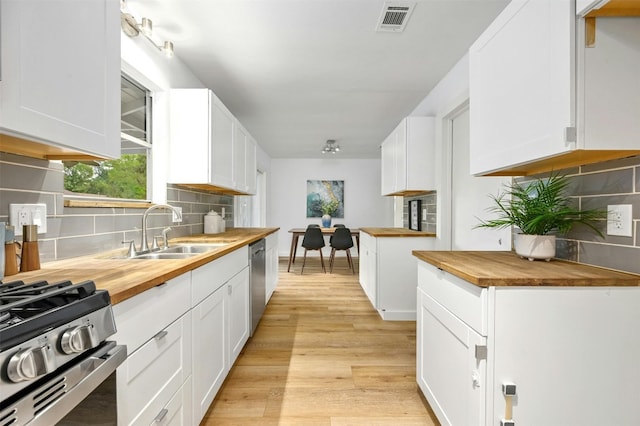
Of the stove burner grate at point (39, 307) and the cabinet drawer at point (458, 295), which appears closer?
the stove burner grate at point (39, 307)

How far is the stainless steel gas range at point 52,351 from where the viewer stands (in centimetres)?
52

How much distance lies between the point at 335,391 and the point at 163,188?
189cm

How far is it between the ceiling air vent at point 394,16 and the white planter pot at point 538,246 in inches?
59.3

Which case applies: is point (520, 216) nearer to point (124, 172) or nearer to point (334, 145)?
point (124, 172)

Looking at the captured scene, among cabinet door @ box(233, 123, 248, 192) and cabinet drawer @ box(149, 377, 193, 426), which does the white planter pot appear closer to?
cabinet drawer @ box(149, 377, 193, 426)

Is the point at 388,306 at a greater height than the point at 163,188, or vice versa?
the point at 163,188

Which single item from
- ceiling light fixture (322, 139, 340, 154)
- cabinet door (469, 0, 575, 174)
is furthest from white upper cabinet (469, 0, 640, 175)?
ceiling light fixture (322, 139, 340, 154)

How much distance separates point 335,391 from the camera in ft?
5.98

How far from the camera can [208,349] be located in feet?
5.03

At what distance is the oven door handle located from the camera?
1.88 ft

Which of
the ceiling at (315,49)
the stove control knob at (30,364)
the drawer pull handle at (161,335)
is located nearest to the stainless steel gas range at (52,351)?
the stove control knob at (30,364)

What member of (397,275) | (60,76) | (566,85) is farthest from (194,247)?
(566,85)

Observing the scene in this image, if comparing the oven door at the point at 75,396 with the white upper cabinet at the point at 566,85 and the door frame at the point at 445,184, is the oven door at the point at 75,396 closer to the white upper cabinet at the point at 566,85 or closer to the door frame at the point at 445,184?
the white upper cabinet at the point at 566,85

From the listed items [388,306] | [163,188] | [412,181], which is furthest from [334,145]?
[163,188]
